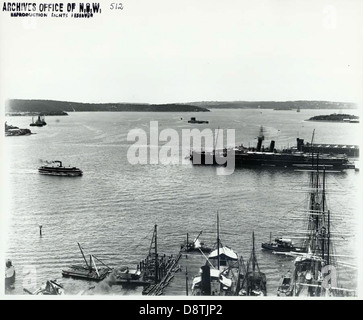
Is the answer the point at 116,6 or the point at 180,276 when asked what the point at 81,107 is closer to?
the point at 116,6

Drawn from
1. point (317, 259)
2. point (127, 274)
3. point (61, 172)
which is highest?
point (61, 172)

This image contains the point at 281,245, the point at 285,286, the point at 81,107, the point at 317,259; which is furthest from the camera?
the point at 81,107

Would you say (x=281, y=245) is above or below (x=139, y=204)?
below

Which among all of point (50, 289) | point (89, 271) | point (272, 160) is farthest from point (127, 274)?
point (272, 160)

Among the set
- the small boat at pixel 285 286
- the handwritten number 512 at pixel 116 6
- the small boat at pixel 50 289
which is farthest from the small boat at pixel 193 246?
the handwritten number 512 at pixel 116 6

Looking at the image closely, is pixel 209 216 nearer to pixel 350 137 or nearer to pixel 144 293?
pixel 144 293
